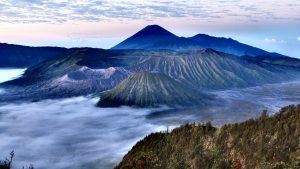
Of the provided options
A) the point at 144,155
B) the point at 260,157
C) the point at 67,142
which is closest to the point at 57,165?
the point at 67,142

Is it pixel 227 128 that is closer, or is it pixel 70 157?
pixel 227 128

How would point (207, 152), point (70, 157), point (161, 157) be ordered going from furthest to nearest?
point (70, 157) < point (161, 157) < point (207, 152)

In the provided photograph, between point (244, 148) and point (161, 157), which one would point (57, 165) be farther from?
point (244, 148)

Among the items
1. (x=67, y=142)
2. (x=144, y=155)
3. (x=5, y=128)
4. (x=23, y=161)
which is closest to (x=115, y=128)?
(x=67, y=142)

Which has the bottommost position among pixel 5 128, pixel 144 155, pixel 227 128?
pixel 5 128

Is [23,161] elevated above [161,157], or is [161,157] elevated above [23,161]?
[161,157]

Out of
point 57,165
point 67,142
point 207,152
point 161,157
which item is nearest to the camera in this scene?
point 207,152

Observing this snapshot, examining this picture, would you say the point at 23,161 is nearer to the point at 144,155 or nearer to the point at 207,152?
the point at 144,155
